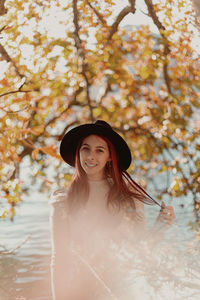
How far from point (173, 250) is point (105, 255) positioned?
2.67 meters

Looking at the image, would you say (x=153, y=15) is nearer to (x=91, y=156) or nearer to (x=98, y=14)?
(x=98, y=14)

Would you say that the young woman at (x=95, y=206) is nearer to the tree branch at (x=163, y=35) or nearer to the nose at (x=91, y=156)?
the nose at (x=91, y=156)

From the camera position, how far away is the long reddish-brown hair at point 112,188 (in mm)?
2703

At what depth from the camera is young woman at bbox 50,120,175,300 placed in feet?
8.77

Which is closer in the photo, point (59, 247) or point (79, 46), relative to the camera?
point (59, 247)

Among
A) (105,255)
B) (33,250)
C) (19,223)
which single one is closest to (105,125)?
(105,255)

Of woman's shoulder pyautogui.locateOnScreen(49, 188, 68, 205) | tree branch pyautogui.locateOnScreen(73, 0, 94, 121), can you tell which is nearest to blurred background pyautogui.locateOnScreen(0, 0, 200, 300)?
tree branch pyautogui.locateOnScreen(73, 0, 94, 121)

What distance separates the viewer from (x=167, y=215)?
8.86 ft

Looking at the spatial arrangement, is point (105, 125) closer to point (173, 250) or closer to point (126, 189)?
point (126, 189)

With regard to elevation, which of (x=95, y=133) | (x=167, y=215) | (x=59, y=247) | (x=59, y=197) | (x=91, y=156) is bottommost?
(x=59, y=247)

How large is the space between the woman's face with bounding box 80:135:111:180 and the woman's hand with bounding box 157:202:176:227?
0.54 meters

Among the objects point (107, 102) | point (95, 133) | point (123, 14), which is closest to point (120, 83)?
point (107, 102)

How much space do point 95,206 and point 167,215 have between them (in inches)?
20.5

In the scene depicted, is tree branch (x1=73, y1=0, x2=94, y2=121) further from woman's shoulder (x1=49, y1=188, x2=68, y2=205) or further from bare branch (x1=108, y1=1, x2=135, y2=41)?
woman's shoulder (x1=49, y1=188, x2=68, y2=205)
